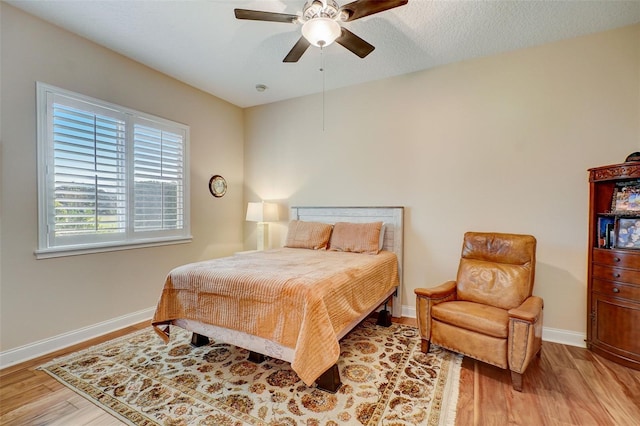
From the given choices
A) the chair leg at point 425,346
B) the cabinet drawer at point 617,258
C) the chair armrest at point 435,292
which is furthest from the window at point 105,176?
the cabinet drawer at point 617,258

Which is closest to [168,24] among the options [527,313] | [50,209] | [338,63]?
[338,63]

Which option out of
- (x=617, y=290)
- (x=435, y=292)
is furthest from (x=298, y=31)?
(x=617, y=290)

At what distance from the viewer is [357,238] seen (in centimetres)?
338

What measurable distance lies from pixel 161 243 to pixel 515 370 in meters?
3.73

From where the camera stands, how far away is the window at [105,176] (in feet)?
8.51

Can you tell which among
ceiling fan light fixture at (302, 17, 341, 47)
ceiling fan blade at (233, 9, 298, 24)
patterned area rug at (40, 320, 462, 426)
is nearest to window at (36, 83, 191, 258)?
patterned area rug at (40, 320, 462, 426)

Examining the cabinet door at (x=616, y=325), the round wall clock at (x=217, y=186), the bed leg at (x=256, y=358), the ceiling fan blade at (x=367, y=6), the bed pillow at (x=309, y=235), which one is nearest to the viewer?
the ceiling fan blade at (x=367, y=6)

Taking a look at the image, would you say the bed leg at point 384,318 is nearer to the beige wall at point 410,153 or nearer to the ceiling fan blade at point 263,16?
the beige wall at point 410,153

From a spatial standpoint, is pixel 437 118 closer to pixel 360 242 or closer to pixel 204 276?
pixel 360 242

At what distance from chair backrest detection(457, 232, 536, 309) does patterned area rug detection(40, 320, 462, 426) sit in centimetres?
62

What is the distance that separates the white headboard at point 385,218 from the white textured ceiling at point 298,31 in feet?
5.57

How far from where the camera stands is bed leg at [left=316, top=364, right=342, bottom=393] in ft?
6.40

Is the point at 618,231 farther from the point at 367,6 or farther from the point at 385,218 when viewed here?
the point at 367,6

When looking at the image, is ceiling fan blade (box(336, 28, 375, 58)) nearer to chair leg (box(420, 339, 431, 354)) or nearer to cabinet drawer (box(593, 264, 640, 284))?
chair leg (box(420, 339, 431, 354))
